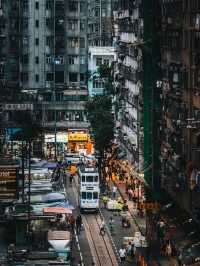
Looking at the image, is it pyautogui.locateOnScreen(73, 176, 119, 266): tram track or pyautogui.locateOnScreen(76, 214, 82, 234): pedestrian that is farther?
pyautogui.locateOnScreen(76, 214, 82, 234): pedestrian

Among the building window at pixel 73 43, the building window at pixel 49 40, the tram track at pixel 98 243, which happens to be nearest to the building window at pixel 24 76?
the building window at pixel 49 40

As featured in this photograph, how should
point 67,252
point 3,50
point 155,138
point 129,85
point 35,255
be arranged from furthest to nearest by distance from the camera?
point 3,50, point 129,85, point 155,138, point 67,252, point 35,255

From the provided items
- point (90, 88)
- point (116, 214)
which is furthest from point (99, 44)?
point (116, 214)

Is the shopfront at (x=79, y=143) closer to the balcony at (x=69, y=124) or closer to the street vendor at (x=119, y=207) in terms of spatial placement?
the balcony at (x=69, y=124)

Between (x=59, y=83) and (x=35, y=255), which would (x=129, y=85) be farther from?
(x=35, y=255)

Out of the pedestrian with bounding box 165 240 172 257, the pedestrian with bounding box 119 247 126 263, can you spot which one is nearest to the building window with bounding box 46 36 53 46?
the pedestrian with bounding box 119 247 126 263

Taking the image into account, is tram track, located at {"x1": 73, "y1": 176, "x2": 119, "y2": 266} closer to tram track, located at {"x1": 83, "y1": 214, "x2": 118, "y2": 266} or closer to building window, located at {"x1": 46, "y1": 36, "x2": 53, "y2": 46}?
tram track, located at {"x1": 83, "y1": 214, "x2": 118, "y2": 266}
